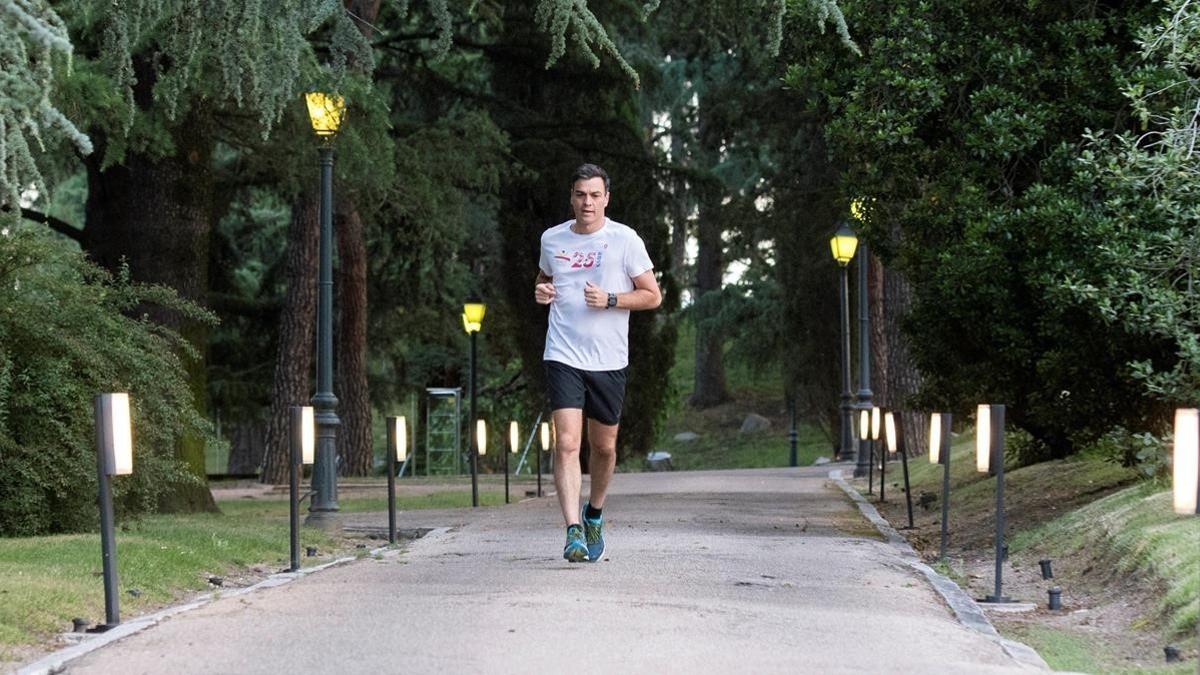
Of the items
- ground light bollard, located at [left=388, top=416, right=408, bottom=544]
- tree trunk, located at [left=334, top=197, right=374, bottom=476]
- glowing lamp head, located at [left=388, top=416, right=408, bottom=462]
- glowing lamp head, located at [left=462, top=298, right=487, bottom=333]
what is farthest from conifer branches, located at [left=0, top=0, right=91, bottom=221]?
tree trunk, located at [left=334, top=197, right=374, bottom=476]

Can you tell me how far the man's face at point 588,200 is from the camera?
1027cm

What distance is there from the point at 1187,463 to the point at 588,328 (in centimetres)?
443

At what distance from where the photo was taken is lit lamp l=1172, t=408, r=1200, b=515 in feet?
20.7

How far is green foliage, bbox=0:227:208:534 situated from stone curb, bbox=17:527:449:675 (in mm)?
2133

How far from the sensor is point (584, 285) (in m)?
10.3

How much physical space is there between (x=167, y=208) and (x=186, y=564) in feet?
26.0

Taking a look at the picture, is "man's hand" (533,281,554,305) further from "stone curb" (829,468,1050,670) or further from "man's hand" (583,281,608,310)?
"stone curb" (829,468,1050,670)

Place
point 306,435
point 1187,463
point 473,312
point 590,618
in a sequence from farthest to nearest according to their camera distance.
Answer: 1. point 473,312
2. point 306,435
3. point 590,618
4. point 1187,463

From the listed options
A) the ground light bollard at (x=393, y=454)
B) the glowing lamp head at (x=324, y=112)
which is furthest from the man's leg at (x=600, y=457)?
the glowing lamp head at (x=324, y=112)

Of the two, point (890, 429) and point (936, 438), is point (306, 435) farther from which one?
point (890, 429)

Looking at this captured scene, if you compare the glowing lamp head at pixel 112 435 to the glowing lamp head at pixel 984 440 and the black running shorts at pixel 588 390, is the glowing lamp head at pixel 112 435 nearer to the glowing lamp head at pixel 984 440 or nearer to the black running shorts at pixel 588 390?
the black running shorts at pixel 588 390

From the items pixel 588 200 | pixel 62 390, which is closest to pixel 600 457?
pixel 588 200

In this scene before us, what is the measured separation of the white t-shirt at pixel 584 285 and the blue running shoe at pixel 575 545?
0.89 meters

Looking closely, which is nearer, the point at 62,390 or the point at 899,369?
the point at 62,390
